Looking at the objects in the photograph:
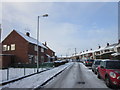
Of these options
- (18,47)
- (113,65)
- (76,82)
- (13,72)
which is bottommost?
(76,82)

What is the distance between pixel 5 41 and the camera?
3547 cm

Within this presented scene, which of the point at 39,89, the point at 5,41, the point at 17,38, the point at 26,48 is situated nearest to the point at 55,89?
the point at 39,89

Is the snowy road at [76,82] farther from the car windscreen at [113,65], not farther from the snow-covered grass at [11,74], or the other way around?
the snow-covered grass at [11,74]

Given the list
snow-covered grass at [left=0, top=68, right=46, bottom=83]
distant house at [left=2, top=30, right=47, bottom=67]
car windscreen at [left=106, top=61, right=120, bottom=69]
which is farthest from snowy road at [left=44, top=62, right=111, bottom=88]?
distant house at [left=2, top=30, right=47, bottom=67]

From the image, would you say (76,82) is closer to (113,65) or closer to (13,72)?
(113,65)

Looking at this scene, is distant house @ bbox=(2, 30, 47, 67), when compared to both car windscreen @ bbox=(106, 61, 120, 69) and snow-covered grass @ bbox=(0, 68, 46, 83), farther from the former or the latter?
car windscreen @ bbox=(106, 61, 120, 69)

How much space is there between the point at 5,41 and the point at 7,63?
8.06 meters

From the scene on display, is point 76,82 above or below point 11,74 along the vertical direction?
below

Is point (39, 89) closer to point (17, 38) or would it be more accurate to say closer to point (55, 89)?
point (55, 89)

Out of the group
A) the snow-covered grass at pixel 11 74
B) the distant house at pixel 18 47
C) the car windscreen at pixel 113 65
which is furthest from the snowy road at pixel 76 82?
the distant house at pixel 18 47

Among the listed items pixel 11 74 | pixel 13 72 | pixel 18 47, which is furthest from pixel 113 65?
pixel 18 47

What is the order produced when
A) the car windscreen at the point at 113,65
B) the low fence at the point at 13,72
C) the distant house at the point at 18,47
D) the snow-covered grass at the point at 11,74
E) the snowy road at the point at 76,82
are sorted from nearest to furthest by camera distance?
the snowy road at the point at 76,82
the car windscreen at the point at 113,65
the snow-covered grass at the point at 11,74
the low fence at the point at 13,72
the distant house at the point at 18,47

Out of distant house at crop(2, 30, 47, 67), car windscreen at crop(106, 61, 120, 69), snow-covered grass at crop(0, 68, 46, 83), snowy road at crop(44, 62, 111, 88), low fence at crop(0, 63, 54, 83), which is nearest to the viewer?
snowy road at crop(44, 62, 111, 88)

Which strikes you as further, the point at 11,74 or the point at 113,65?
the point at 11,74
